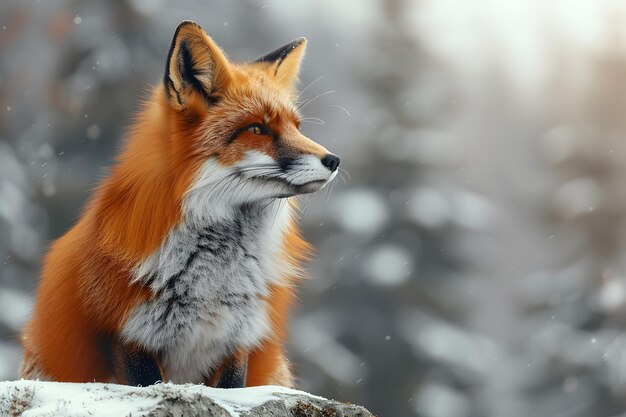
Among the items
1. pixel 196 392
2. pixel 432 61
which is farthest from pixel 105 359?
pixel 432 61

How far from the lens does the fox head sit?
3.51 metres

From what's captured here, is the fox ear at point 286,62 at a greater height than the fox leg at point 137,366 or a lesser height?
greater

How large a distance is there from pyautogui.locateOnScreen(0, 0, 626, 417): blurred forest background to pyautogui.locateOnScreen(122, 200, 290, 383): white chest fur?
7.54 metres

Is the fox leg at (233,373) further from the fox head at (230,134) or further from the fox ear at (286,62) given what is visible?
the fox ear at (286,62)

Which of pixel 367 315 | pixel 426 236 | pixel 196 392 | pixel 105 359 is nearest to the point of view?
pixel 196 392

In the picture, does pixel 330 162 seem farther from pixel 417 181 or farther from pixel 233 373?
pixel 417 181

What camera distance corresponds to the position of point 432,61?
16.4m

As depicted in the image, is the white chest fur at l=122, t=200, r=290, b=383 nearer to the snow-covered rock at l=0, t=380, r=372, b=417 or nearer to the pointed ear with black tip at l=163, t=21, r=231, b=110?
the snow-covered rock at l=0, t=380, r=372, b=417

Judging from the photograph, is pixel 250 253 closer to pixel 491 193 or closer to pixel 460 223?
pixel 460 223

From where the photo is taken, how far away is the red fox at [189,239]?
3.51 m

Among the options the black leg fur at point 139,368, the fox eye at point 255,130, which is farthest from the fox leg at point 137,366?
the fox eye at point 255,130

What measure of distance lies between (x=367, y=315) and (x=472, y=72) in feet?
21.7

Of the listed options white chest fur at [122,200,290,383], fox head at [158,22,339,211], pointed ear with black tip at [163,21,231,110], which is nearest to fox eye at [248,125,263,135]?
fox head at [158,22,339,211]

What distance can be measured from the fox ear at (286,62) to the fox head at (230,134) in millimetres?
362
